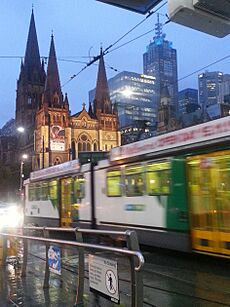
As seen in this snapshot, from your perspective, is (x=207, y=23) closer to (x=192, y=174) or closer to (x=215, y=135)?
(x=215, y=135)

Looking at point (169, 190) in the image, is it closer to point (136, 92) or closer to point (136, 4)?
point (136, 4)

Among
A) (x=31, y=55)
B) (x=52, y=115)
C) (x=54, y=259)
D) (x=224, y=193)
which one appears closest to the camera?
(x=54, y=259)

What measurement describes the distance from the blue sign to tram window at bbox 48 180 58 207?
11.7m

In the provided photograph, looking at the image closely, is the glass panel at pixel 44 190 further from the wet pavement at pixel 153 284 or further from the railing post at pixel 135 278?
the railing post at pixel 135 278

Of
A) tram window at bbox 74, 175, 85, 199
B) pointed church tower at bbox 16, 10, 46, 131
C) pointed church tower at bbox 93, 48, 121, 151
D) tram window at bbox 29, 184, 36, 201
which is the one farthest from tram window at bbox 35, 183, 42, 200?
pointed church tower at bbox 16, 10, 46, 131

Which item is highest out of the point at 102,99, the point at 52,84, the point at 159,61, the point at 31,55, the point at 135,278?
the point at 31,55

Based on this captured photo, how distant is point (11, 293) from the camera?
7172 millimetres

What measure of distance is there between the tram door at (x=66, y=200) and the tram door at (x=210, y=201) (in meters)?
8.44

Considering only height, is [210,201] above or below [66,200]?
below

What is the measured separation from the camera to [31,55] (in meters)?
113

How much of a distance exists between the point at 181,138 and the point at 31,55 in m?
109

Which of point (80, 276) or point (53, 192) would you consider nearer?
point (80, 276)

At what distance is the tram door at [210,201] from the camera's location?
9.14m

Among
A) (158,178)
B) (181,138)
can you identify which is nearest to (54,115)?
(158,178)
